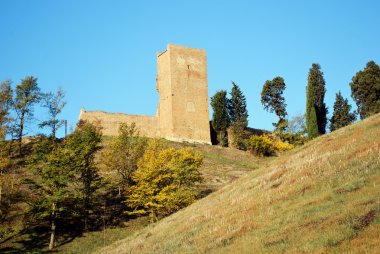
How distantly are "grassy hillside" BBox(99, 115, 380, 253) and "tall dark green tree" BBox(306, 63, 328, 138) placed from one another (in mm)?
26946

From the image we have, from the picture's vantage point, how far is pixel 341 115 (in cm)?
5425

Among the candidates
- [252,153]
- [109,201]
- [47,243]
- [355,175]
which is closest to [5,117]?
[47,243]

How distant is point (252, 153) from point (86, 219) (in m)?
27.5

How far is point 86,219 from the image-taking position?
28.7 m

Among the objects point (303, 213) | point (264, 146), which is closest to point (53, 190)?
point (303, 213)

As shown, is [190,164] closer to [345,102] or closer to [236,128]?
[236,128]

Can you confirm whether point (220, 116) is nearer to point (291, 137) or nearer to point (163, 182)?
point (291, 137)

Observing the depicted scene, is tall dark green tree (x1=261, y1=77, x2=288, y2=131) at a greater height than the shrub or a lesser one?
greater

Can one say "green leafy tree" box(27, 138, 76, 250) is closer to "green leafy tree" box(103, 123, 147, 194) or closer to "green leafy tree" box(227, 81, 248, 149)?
"green leafy tree" box(103, 123, 147, 194)

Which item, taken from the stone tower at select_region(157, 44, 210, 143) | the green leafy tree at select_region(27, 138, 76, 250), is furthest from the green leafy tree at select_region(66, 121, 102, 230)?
the stone tower at select_region(157, 44, 210, 143)

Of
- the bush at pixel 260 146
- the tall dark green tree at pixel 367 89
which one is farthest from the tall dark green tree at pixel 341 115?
the bush at pixel 260 146

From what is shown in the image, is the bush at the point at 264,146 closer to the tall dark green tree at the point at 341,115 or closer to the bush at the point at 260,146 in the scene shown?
the bush at the point at 260,146

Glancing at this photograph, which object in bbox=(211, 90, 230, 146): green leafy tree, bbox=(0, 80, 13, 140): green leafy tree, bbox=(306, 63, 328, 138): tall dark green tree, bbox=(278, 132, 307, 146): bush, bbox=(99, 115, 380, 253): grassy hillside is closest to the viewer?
bbox=(99, 115, 380, 253): grassy hillside

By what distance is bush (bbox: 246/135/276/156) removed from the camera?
50969 millimetres
